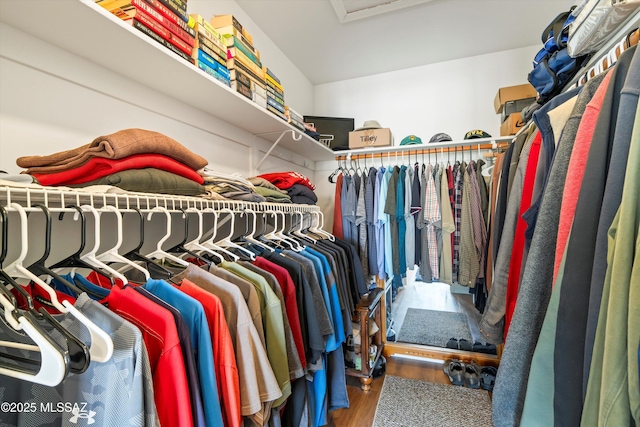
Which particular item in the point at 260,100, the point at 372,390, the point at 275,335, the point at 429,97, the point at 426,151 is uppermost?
the point at 429,97

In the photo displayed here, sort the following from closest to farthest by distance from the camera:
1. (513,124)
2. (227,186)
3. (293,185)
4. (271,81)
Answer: (227,186)
(271,81)
(293,185)
(513,124)

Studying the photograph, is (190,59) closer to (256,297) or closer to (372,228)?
(256,297)

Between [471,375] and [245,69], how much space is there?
245 centimetres

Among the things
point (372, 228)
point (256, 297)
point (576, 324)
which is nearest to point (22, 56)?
point (256, 297)

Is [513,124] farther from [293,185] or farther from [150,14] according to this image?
[150,14]

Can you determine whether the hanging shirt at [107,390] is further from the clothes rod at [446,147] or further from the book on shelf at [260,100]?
the clothes rod at [446,147]

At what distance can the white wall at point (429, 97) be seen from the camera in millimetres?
2307

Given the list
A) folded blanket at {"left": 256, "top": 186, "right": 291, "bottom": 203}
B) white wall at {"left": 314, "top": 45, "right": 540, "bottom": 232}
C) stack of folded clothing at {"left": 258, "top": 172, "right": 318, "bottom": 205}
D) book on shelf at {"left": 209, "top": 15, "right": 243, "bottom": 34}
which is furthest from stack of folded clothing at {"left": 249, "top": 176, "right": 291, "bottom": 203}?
white wall at {"left": 314, "top": 45, "right": 540, "bottom": 232}

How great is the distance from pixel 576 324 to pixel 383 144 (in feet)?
6.37

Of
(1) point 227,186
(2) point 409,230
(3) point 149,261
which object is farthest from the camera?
(2) point 409,230

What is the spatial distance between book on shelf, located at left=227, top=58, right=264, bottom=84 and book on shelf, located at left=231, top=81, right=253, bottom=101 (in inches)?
2.6

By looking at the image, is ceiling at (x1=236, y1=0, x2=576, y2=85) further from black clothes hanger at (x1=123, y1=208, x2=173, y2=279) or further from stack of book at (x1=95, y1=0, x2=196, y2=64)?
black clothes hanger at (x1=123, y1=208, x2=173, y2=279)

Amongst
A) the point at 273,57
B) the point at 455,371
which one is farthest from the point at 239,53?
the point at 455,371

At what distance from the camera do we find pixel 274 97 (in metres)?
1.46
